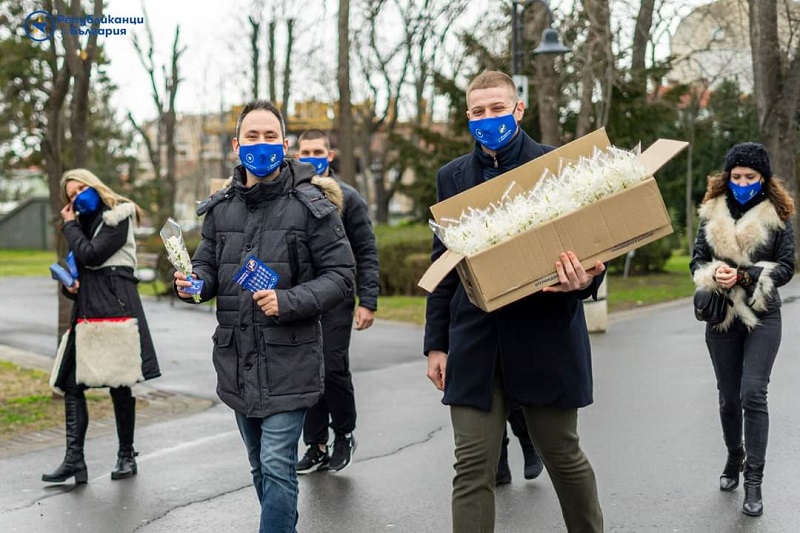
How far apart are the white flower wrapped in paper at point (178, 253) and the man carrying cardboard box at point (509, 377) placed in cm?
105

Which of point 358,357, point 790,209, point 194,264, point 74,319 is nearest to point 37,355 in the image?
point 358,357

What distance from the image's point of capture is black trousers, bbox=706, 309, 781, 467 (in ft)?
18.6

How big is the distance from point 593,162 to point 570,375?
0.83 metres

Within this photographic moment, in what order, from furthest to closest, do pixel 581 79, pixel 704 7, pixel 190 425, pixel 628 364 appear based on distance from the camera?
pixel 704 7 < pixel 581 79 < pixel 628 364 < pixel 190 425

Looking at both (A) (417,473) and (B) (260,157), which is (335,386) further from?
(B) (260,157)

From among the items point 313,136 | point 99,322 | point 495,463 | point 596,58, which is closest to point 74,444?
point 99,322

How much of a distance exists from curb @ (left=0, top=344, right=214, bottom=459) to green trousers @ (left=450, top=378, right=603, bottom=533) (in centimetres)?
457

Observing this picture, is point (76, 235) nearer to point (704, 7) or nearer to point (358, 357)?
point (358, 357)

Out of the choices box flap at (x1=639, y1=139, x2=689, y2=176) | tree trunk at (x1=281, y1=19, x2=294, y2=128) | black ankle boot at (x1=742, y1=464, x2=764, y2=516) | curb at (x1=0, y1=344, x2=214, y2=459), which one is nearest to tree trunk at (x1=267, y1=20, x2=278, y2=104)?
A: tree trunk at (x1=281, y1=19, x2=294, y2=128)

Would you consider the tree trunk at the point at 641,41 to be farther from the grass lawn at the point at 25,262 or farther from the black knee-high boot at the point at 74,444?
the grass lawn at the point at 25,262

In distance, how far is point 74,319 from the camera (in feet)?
22.4

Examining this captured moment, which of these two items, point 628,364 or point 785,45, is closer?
point 628,364

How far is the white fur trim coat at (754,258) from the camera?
5711 millimetres

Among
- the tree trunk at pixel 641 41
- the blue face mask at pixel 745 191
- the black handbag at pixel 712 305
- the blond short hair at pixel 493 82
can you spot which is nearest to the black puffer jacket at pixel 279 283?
the blond short hair at pixel 493 82
